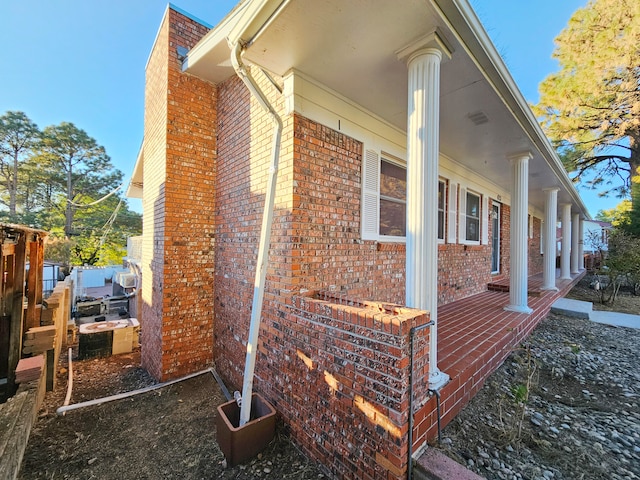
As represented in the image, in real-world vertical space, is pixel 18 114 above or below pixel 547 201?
above

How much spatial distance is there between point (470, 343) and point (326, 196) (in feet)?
8.03

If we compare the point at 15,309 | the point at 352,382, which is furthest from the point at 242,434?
the point at 15,309

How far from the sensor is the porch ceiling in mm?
1993

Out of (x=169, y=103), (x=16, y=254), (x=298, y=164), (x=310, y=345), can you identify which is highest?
(x=169, y=103)

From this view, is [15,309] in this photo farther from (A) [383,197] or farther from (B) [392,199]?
(B) [392,199]

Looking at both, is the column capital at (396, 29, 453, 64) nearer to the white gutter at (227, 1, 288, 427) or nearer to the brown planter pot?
the white gutter at (227, 1, 288, 427)

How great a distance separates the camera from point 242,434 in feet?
7.38

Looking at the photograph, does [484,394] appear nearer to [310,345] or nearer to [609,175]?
[310,345]

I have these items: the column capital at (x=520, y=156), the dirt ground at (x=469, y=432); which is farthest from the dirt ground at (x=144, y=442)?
the column capital at (x=520, y=156)

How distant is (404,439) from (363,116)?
3.34 meters

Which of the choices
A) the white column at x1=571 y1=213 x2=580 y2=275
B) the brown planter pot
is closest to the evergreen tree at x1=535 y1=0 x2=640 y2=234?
the white column at x1=571 y1=213 x2=580 y2=275

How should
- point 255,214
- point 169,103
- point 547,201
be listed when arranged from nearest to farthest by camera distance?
point 255,214
point 169,103
point 547,201

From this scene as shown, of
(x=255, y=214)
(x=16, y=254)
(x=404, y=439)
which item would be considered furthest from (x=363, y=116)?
(x=16, y=254)

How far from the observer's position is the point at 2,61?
13.2 meters
